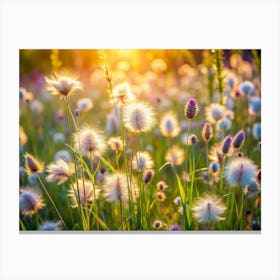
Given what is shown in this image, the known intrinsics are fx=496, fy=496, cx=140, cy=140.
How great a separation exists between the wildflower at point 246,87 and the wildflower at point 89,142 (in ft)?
3.31

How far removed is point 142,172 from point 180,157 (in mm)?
383

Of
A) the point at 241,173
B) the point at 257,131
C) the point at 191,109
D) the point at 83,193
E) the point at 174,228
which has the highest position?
the point at 191,109

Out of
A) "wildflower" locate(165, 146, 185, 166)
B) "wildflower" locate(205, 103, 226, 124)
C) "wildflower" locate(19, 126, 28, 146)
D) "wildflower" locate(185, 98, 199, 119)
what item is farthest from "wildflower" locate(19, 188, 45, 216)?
"wildflower" locate(205, 103, 226, 124)

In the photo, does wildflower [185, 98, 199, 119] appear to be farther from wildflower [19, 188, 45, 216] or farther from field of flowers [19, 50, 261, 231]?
wildflower [19, 188, 45, 216]

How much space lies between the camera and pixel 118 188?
2666 millimetres

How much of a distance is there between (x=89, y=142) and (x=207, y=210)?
0.75m

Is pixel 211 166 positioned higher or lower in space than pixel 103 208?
higher

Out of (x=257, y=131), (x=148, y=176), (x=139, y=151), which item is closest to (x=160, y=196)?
(x=148, y=176)

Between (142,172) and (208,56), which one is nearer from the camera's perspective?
(142,172)

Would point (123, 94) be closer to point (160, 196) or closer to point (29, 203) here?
point (160, 196)

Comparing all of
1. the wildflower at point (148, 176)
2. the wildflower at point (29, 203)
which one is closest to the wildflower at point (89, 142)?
the wildflower at point (148, 176)

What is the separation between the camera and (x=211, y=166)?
9.38 ft
